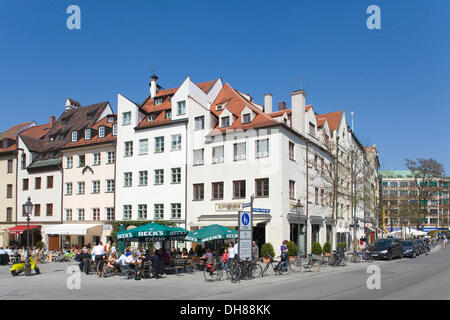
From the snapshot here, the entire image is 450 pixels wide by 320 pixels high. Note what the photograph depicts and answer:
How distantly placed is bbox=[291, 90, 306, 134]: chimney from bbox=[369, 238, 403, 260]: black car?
11.3 metres

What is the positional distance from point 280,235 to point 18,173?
32664 mm

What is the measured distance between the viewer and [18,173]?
50625 mm

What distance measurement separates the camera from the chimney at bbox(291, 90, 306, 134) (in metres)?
38.9

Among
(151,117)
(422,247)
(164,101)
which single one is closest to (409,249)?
(422,247)

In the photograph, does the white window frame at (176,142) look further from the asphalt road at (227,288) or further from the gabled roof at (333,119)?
the asphalt road at (227,288)

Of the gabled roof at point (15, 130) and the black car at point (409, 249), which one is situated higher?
the gabled roof at point (15, 130)

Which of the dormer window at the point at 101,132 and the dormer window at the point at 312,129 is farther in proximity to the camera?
the dormer window at the point at 101,132

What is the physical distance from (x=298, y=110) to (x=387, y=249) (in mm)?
13679

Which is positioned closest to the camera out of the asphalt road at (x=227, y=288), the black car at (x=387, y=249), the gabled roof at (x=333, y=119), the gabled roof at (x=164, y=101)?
the asphalt road at (x=227, y=288)

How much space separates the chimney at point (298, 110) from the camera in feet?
128

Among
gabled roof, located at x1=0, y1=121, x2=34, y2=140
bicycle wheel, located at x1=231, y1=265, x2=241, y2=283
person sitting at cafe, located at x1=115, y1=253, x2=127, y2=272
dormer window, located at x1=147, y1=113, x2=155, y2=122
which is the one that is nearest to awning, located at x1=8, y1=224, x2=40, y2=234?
gabled roof, located at x1=0, y1=121, x2=34, y2=140

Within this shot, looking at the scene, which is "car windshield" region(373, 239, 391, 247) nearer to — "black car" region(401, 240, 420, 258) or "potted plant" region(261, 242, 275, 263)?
"black car" region(401, 240, 420, 258)

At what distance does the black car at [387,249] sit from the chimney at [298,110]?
37.1ft

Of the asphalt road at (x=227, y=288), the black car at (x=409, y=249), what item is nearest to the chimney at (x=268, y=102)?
the black car at (x=409, y=249)
